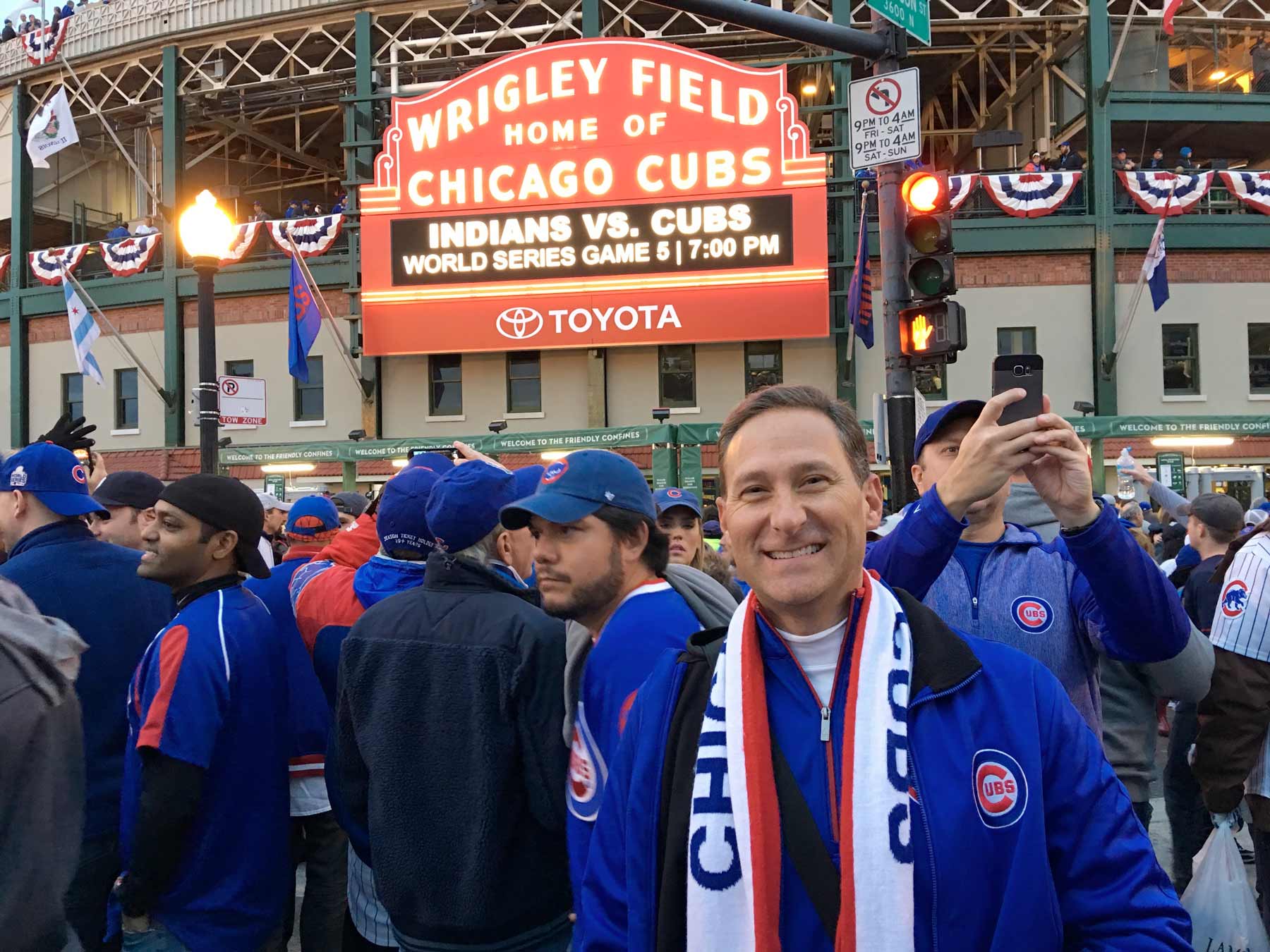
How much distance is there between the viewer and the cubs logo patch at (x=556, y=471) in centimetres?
293

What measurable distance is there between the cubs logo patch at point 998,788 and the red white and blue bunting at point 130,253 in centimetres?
2658

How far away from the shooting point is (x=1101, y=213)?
2081cm

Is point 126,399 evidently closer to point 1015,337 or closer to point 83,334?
point 83,334

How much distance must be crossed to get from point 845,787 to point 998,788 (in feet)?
0.86

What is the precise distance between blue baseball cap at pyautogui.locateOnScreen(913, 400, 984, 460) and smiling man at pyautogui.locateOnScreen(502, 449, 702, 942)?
977 mm

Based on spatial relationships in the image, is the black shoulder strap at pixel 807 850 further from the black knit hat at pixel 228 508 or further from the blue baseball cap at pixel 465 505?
the black knit hat at pixel 228 508

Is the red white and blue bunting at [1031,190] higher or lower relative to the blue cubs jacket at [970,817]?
higher

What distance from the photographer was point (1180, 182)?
784 inches

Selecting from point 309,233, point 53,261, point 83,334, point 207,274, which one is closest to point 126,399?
point 53,261

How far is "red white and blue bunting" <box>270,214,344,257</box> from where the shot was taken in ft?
72.2

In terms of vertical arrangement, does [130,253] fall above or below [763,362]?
above

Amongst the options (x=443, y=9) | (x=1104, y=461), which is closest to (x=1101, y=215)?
(x=1104, y=461)

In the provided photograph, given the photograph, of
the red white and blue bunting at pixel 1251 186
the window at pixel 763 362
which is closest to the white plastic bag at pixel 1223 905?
the window at pixel 763 362

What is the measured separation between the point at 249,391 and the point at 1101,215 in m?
19.1
